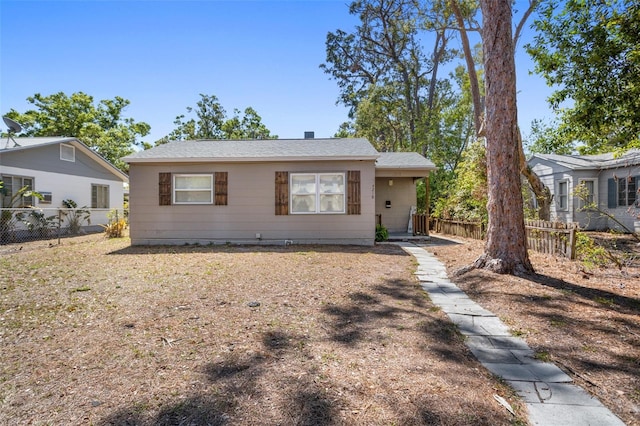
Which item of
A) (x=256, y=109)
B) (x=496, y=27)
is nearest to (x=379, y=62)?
(x=256, y=109)

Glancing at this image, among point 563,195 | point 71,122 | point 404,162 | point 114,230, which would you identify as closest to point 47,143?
point 114,230

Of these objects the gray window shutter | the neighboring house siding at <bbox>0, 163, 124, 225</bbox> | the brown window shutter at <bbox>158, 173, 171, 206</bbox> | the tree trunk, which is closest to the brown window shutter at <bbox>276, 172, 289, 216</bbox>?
the brown window shutter at <bbox>158, 173, 171, 206</bbox>

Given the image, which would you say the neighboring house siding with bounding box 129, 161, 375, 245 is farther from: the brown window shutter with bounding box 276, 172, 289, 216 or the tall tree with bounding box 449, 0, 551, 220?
the tall tree with bounding box 449, 0, 551, 220

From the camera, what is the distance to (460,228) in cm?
1246

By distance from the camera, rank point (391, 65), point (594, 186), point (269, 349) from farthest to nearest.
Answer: point (391, 65) → point (594, 186) → point (269, 349)

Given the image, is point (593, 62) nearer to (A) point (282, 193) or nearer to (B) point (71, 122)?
(A) point (282, 193)

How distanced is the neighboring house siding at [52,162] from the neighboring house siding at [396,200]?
13769mm

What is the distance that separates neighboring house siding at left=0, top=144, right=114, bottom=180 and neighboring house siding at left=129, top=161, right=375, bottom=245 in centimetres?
585

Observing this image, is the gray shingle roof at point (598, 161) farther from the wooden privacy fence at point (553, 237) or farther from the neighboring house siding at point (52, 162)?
the neighboring house siding at point (52, 162)

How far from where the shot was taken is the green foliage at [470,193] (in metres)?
11.3

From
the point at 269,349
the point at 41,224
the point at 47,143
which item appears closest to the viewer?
the point at 269,349

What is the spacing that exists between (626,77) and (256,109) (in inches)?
1184

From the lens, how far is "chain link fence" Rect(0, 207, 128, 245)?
10.8 m

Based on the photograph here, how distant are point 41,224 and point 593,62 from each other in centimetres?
1759
